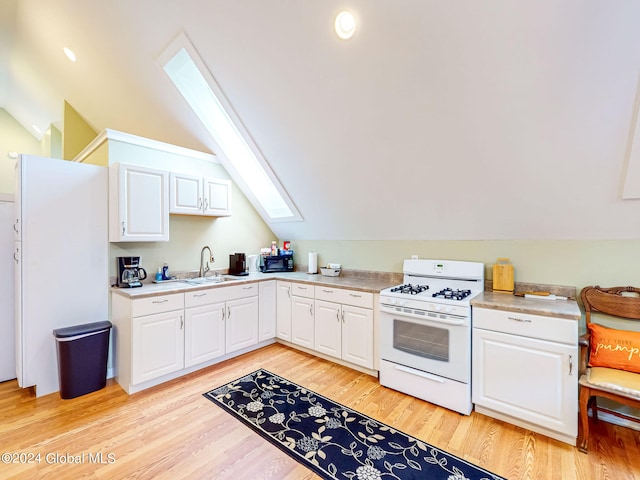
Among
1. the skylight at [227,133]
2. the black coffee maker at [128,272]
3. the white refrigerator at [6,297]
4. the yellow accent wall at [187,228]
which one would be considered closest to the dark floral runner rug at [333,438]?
the black coffee maker at [128,272]

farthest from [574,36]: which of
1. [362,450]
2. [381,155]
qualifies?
[362,450]

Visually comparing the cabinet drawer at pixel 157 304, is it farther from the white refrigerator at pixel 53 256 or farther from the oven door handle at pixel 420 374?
the oven door handle at pixel 420 374

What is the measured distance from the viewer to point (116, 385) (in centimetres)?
281

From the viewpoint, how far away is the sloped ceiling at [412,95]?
1.72m

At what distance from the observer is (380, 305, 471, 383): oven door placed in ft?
7.62

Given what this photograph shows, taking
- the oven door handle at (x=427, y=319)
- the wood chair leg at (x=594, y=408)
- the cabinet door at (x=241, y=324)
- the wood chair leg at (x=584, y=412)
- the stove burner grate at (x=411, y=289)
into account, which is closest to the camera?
the wood chair leg at (x=584, y=412)

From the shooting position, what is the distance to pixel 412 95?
220 cm

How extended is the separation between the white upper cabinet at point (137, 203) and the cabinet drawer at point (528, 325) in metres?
3.04

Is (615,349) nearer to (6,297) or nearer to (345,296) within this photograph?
(345,296)

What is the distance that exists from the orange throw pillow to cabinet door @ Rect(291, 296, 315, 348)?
2.42 metres

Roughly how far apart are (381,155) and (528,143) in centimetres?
110

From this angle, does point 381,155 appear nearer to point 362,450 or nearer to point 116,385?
point 362,450

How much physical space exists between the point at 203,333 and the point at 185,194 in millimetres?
1506

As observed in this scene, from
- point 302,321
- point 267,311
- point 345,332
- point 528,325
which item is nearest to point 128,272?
point 267,311
